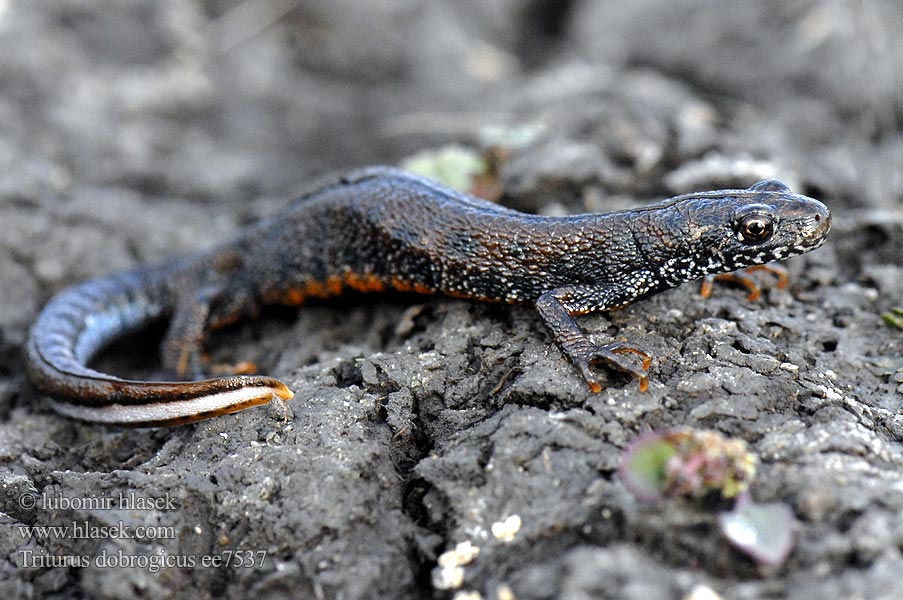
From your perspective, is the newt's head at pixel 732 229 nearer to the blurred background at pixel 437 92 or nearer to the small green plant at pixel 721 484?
the small green plant at pixel 721 484

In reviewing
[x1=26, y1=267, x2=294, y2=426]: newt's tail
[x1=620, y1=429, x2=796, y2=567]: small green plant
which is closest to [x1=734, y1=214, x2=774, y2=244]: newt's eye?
[x1=620, y1=429, x2=796, y2=567]: small green plant

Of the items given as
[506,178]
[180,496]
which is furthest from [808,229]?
[180,496]

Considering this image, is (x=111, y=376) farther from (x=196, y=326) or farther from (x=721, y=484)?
(x=721, y=484)

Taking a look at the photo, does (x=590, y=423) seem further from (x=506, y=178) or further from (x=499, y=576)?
(x=506, y=178)

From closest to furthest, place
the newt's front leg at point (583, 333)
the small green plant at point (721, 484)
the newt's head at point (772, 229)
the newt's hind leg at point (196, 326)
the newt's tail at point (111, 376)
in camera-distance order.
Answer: the small green plant at point (721, 484) → the newt's front leg at point (583, 333) → the newt's tail at point (111, 376) → the newt's head at point (772, 229) → the newt's hind leg at point (196, 326)

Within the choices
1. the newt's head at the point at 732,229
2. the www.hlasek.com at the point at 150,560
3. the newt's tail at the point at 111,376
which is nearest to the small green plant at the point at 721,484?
the newt's head at the point at 732,229

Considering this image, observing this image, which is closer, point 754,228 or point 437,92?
point 754,228

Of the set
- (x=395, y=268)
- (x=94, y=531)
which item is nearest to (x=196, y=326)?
(x=395, y=268)
